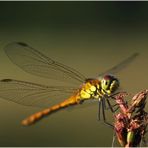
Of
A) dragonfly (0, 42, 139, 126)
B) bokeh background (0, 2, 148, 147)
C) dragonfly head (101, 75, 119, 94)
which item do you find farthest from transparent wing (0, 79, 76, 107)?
bokeh background (0, 2, 148, 147)

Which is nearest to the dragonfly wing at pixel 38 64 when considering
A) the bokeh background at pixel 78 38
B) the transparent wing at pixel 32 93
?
the transparent wing at pixel 32 93

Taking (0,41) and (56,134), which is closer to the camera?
(56,134)

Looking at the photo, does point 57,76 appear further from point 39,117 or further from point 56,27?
point 56,27

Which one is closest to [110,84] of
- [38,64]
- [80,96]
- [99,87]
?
[99,87]

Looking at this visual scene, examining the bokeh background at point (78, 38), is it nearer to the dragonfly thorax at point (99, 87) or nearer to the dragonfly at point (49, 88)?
the dragonfly at point (49, 88)

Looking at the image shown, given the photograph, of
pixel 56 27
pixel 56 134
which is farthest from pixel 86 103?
pixel 56 27

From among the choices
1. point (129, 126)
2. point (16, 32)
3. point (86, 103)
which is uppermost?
point (16, 32)

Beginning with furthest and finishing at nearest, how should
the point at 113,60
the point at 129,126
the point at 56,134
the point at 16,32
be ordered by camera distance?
the point at 16,32, the point at 113,60, the point at 56,134, the point at 129,126
